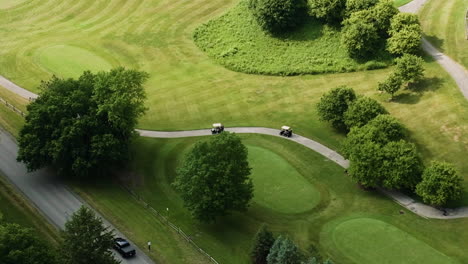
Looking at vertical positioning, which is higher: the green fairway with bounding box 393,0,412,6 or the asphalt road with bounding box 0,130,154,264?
the green fairway with bounding box 393,0,412,6

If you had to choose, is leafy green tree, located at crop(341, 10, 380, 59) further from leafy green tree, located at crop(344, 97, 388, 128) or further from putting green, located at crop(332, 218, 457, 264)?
putting green, located at crop(332, 218, 457, 264)

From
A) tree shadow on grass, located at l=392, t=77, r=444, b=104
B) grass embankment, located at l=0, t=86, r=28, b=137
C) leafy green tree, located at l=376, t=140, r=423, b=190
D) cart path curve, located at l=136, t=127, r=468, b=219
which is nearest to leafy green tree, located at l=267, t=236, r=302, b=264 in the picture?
leafy green tree, located at l=376, t=140, r=423, b=190

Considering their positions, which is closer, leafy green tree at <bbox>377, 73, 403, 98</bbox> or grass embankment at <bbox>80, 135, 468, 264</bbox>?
grass embankment at <bbox>80, 135, 468, 264</bbox>

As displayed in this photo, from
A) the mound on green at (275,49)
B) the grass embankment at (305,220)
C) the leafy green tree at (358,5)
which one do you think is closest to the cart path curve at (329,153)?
the grass embankment at (305,220)

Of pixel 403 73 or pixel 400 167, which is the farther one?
pixel 403 73

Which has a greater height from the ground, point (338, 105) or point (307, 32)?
point (307, 32)

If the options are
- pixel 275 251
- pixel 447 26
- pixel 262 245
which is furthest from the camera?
pixel 447 26

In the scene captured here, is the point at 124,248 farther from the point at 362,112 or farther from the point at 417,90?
the point at 417,90

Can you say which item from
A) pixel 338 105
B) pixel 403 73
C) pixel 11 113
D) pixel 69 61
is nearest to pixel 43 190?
pixel 11 113
